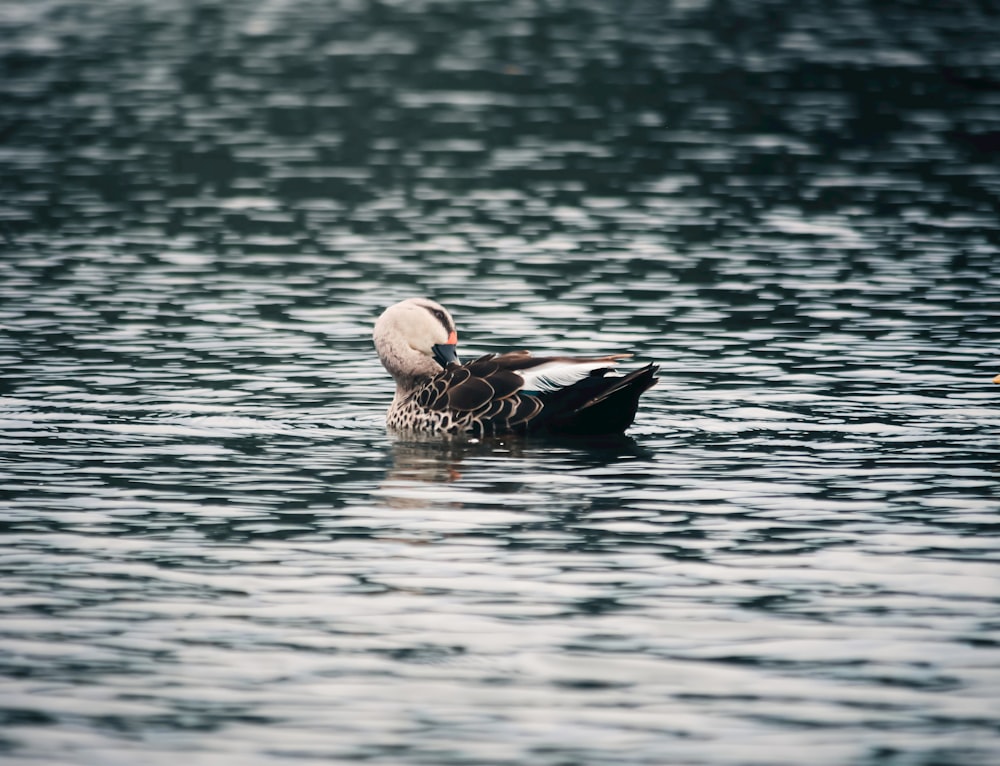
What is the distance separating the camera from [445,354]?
15445mm

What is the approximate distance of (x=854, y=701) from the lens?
28.6ft

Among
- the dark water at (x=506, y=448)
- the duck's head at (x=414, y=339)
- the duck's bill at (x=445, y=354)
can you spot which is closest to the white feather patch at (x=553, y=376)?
the dark water at (x=506, y=448)

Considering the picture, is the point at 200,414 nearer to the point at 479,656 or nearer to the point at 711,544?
the point at 711,544

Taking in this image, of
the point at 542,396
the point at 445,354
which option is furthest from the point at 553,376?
the point at 445,354

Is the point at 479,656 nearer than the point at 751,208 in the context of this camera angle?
Yes

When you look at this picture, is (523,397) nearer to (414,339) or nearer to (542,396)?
(542,396)

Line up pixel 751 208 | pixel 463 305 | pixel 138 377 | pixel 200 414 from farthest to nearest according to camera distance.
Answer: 1. pixel 751 208
2. pixel 463 305
3. pixel 138 377
4. pixel 200 414

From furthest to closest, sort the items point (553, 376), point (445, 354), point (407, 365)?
point (407, 365) < point (445, 354) < point (553, 376)

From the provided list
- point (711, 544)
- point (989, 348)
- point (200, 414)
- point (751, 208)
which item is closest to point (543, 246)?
point (751, 208)

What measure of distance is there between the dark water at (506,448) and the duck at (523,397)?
0.22 metres

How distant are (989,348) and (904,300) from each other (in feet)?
8.91

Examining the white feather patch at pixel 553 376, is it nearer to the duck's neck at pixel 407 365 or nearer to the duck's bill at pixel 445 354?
the duck's bill at pixel 445 354

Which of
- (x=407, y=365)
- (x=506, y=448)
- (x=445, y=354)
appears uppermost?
(x=445, y=354)

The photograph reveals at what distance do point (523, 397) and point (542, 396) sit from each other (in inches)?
5.9
